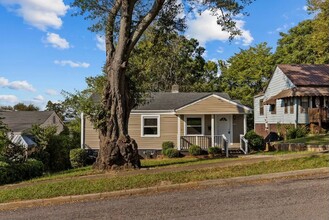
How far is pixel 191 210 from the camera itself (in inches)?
235

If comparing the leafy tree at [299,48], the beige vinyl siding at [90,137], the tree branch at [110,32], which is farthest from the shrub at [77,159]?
the leafy tree at [299,48]

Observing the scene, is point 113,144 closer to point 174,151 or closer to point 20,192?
point 20,192

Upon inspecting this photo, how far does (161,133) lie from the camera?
848 inches

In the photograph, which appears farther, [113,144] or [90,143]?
[90,143]

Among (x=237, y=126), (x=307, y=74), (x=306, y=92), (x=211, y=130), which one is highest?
(x=307, y=74)

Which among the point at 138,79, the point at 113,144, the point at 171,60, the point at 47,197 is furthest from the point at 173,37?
the point at 171,60

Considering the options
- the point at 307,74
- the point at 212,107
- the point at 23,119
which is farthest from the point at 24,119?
the point at 307,74

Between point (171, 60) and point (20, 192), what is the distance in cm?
3320

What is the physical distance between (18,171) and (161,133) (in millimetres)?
11394

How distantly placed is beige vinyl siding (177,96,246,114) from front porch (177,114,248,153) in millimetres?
523

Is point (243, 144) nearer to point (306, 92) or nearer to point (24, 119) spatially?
point (306, 92)

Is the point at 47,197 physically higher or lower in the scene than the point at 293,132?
lower

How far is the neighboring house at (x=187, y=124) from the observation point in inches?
820

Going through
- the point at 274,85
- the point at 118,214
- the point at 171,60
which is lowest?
the point at 118,214
